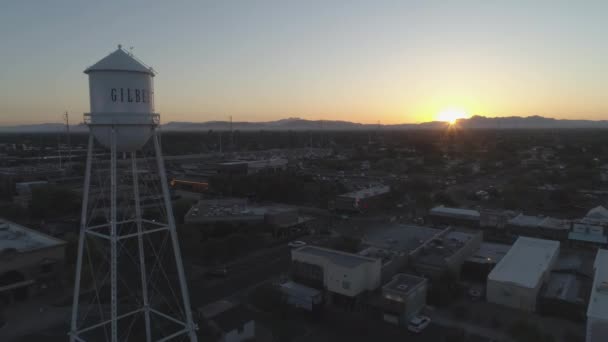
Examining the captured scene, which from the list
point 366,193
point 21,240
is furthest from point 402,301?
point 366,193

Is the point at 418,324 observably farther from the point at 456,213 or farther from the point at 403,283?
the point at 456,213

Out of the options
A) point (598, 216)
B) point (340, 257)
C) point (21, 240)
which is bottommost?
point (598, 216)

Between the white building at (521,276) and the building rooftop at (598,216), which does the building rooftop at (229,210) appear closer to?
the white building at (521,276)

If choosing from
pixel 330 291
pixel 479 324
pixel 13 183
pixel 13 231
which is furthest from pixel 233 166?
pixel 479 324

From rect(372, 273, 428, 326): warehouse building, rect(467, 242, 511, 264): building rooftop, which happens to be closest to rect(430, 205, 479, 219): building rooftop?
rect(467, 242, 511, 264): building rooftop

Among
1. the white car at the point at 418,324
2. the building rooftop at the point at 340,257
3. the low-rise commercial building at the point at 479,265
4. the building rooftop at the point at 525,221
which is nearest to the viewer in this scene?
the white car at the point at 418,324

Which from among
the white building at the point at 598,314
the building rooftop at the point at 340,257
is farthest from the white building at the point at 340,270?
the white building at the point at 598,314

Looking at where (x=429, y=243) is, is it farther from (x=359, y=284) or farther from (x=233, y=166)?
(x=233, y=166)
